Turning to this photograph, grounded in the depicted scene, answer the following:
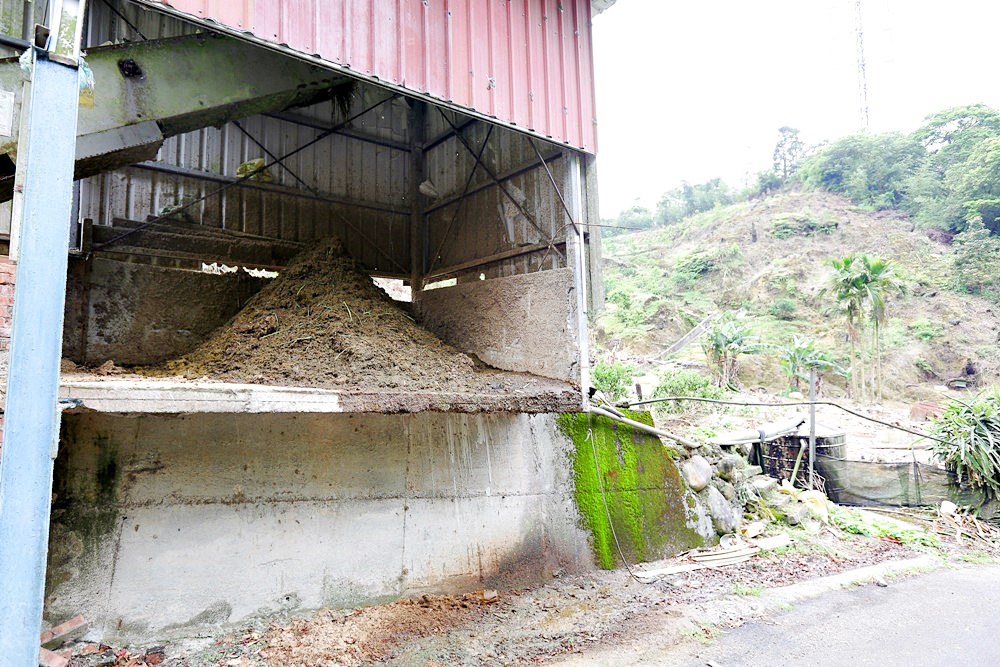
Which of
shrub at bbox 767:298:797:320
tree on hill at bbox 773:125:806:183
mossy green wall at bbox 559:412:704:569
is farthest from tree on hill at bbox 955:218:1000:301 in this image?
mossy green wall at bbox 559:412:704:569

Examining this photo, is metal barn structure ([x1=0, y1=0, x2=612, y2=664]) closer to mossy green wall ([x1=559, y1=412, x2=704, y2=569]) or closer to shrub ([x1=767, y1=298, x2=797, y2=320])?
mossy green wall ([x1=559, y1=412, x2=704, y2=569])

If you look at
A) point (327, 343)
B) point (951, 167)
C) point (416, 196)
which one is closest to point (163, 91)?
point (327, 343)

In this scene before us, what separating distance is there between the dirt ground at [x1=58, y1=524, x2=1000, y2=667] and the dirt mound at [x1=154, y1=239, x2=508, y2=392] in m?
1.97

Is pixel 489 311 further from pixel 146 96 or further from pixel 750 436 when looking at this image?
pixel 750 436

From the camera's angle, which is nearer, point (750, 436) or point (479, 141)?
point (479, 141)

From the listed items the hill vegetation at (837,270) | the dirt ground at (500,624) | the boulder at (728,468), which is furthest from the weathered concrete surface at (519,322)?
the hill vegetation at (837,270)

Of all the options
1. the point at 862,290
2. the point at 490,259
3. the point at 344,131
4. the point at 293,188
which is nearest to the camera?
the point at 490,259

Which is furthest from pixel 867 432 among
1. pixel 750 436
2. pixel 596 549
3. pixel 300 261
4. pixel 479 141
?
pixel 300 261

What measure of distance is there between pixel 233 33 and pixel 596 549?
18.2 ft

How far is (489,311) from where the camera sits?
6.32 meters

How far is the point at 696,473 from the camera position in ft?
21.9

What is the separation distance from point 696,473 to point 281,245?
20.4 feet

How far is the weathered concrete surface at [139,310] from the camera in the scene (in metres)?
5.70

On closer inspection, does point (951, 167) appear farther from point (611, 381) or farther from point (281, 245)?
point (281, 245)
